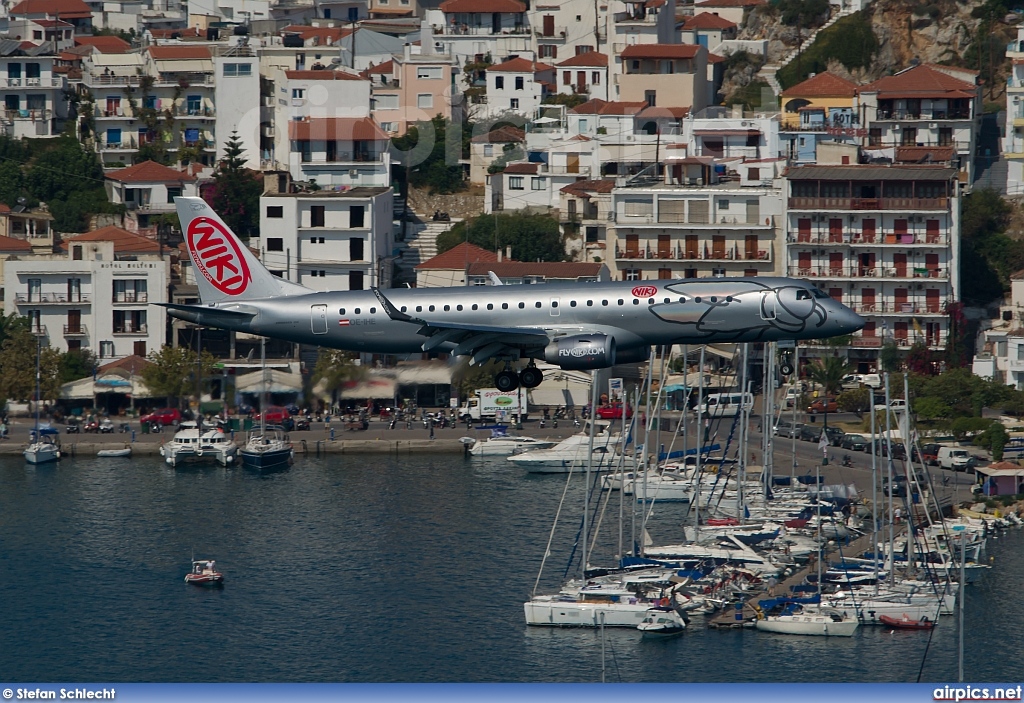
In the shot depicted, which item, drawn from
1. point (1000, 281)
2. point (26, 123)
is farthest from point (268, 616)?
point (26, 123)

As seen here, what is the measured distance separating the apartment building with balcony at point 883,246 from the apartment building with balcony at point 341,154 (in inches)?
1417

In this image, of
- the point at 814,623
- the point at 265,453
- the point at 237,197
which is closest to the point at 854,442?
the point at 814,623

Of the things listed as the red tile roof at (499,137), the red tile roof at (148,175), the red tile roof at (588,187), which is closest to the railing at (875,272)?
the red tile roof at (588,187)

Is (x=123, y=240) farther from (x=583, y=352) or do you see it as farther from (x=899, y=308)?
(x=583, y=352)

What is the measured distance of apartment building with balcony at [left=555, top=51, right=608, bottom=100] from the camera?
172m

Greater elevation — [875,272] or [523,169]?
[523,169]

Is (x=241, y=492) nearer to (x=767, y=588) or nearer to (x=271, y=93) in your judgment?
(x=767, y=588)

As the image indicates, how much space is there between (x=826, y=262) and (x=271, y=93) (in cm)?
5989

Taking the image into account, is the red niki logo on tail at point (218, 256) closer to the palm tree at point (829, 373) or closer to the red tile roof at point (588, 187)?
the palm tree at point (829, 373)

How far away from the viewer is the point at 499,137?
522 ft

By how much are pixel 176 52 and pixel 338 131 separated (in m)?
29.7

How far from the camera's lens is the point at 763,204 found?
416ft

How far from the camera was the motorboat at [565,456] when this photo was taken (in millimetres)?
114375

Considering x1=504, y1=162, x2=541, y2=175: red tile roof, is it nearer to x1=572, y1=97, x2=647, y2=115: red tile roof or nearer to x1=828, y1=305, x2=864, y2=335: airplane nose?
x1=572, y1=97, x2=647, y2=115: red tile roof
